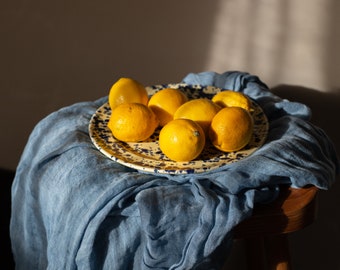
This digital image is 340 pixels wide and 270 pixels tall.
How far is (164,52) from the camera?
4.07ft

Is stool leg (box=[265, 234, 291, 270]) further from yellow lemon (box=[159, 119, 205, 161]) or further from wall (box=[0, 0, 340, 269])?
wall (box=[0, 0, 340, 269])

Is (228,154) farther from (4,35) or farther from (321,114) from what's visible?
(4,35)

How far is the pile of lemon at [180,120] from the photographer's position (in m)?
0.77

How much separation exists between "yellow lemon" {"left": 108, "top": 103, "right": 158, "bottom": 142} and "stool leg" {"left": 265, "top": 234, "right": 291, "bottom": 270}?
10.2 inches

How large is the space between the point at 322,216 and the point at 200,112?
57cm

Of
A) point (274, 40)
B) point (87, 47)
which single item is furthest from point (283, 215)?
point (87, 47)

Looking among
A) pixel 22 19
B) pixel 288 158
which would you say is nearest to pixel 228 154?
pixel 288 158

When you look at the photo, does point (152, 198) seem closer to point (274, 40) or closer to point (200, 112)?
point (200, 112)

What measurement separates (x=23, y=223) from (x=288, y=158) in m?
0.49

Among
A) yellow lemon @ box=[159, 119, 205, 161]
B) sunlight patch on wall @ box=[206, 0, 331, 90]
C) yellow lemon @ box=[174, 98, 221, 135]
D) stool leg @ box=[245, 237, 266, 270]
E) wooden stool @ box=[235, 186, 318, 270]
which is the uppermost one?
sunlight patch on wall @ box=[206, 0, 331, 90]

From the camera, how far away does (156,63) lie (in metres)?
1.25

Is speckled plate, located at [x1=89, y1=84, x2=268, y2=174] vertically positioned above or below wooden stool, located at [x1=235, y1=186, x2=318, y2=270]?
above

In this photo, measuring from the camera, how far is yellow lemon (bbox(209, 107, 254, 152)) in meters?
0.78

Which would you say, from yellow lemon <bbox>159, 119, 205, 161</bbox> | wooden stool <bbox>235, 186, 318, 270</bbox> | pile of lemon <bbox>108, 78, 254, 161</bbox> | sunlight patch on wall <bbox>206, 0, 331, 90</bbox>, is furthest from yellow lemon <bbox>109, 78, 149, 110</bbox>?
sunlight patch on wall <bbox>206, 0, 331, 90</bbox>
